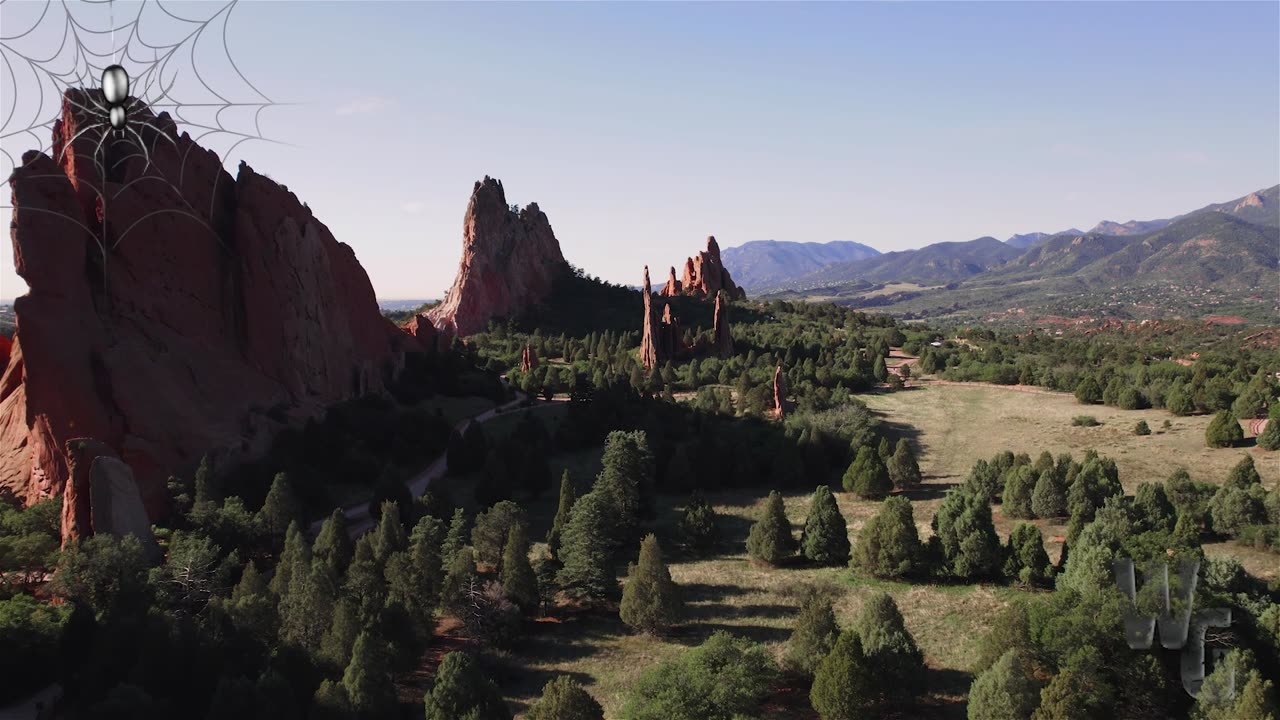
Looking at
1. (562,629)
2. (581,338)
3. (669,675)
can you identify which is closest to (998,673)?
(669,675)

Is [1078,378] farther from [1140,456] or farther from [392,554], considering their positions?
[392,554]

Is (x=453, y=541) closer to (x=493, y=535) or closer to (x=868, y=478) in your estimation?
(x=493, y=535)

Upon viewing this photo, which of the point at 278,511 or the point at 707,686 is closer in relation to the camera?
the point at 707,686

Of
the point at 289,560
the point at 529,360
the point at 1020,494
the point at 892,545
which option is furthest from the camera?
the point at 529,360

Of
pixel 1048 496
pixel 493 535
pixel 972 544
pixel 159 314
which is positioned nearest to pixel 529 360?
pixel 159 314

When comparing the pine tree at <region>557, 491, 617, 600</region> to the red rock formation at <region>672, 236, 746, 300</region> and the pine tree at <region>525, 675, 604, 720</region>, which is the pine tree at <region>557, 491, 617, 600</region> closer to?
the pine tree at <region>525, 675, 604, 720</region>

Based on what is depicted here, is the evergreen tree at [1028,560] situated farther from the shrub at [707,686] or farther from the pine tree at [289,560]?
the pine tree at [289,560]

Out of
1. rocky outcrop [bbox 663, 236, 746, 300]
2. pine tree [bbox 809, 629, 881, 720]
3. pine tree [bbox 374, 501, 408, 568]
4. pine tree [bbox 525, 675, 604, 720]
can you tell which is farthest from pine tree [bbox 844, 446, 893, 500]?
rocky outcrop [bbox 663, 236, 746, 300]
